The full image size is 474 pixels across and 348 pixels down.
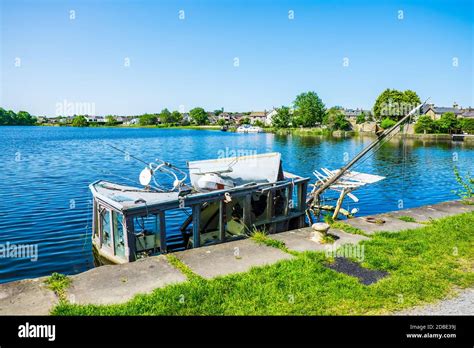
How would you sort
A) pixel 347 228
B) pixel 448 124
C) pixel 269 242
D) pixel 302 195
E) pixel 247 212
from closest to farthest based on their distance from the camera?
pixel 269 242
pixel 347 228
pixel 247 212
pixel 302 195
pixel 448 124

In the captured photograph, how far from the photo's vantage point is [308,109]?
151 metres

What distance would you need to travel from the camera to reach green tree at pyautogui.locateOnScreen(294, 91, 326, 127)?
150 m

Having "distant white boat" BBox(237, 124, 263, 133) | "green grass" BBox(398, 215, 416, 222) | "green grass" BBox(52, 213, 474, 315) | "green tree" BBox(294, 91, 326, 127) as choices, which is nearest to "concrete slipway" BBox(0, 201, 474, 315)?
"green grass" BBox(52, 213, 474, 315)

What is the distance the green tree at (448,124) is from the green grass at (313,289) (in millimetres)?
99722

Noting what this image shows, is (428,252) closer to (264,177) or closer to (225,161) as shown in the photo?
(264,177)

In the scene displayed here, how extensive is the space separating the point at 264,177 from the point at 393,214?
18.6 ft

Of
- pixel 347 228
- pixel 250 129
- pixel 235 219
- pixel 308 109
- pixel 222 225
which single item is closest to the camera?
pixel 347 228

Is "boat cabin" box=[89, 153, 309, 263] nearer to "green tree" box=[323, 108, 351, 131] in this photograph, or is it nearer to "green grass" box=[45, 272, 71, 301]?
"green grass" box=[45, 272, 71, 301]

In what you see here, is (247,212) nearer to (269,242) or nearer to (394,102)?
(269,242)

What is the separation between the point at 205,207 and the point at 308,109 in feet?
465

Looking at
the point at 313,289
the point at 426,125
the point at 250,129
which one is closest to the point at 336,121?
the point at 426,125

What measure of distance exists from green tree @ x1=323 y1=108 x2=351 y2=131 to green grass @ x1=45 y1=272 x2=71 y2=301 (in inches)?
5042

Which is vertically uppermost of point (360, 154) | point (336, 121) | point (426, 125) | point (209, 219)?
point (336, 121)

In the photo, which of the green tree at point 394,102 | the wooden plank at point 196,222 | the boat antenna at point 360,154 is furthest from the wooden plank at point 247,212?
the green tree at point 394,102
